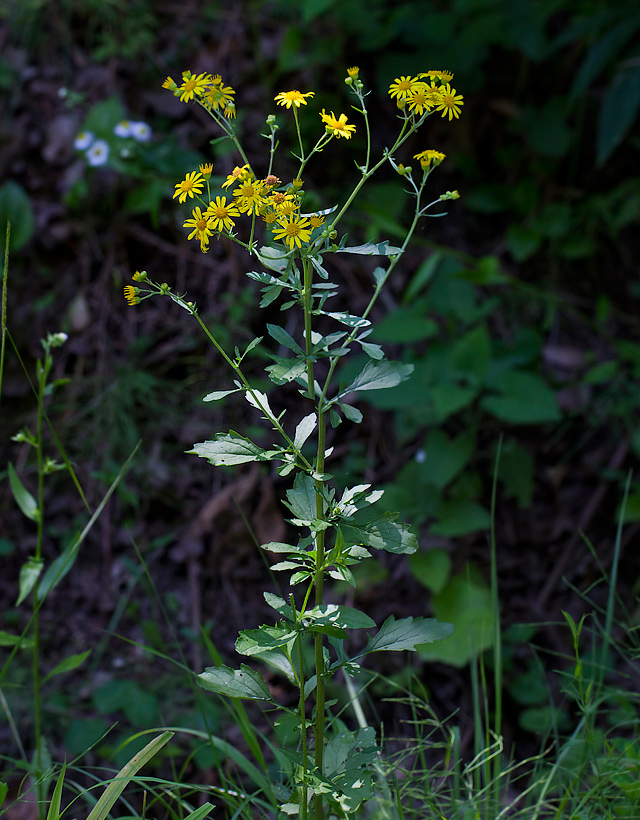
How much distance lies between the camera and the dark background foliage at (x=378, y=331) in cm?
211

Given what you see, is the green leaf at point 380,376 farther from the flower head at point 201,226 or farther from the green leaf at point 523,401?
the green leaf at point 523,401

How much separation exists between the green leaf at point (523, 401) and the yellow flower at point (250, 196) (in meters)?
1.41

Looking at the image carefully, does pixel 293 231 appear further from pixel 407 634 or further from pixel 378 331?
pixel 378 331

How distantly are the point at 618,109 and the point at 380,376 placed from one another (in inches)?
72.5

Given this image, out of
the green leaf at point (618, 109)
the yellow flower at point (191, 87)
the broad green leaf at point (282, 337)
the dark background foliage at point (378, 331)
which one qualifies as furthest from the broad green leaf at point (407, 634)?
the green leaf at point (618, 109)

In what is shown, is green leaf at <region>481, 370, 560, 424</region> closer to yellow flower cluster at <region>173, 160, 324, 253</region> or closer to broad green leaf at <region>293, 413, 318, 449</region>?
broad green leaf at <region>293, 413, 318, 449</region>

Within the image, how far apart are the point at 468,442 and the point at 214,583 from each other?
0.93 metres

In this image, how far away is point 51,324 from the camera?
2.61 meters

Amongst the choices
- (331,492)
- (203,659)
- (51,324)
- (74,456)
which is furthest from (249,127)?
(331,492)

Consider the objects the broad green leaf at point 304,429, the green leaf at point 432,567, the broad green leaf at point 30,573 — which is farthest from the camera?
the green leaf at point 432,567

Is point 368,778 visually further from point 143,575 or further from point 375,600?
point 143,575

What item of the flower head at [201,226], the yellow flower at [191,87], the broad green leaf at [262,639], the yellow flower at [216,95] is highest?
the yellow flower at [191,87]

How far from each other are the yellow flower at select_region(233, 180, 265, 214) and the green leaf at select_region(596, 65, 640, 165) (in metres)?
1.76

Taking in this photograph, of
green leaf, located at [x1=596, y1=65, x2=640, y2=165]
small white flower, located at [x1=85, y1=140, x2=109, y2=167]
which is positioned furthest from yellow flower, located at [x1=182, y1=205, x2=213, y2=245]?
small white flower, located at [x1=85, y1=140, x2=109, y2=167]
